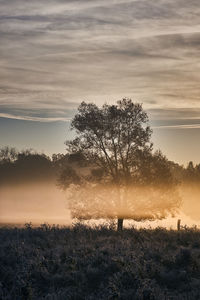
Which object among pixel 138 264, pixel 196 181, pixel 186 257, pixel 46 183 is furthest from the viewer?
pixel 196 181

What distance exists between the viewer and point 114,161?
36.6 meters

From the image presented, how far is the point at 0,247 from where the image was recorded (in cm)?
1964

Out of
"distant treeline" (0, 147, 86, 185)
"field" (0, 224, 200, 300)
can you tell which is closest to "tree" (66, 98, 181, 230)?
"field" (0, 224, 200, 300)

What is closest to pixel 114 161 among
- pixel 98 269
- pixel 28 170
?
pixel 98 269

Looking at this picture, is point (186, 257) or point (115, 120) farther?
point (115, 120)

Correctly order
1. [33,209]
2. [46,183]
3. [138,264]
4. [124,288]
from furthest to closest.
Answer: [46,183]
[33,209]
[138,264]
[124,288]

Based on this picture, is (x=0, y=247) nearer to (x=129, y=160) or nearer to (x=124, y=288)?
(x=124, y=288)

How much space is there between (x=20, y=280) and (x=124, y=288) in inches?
129

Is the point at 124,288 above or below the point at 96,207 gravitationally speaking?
below

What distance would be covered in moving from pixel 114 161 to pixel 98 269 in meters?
20.8

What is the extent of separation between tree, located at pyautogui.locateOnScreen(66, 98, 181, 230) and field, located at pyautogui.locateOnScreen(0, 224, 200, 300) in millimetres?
13927

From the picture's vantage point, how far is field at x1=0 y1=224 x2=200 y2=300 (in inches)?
553

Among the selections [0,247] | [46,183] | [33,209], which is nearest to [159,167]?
[0,247]

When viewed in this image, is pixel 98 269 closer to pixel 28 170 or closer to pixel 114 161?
pixel 114 161
